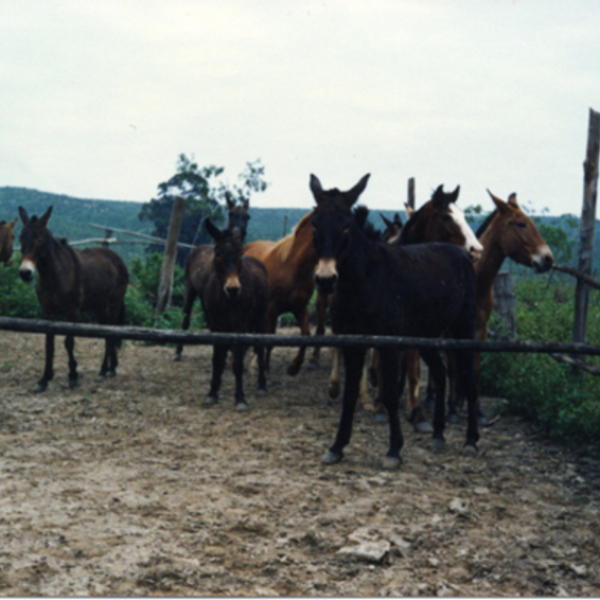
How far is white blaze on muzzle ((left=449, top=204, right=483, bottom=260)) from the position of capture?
19.8 feet

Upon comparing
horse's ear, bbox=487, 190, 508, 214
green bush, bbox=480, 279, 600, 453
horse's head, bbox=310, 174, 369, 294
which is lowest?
green bush, bbox=480, 279, 600, 453

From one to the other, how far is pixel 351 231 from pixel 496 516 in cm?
213

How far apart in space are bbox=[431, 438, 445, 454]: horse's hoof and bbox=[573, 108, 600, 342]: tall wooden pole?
1.83 meters

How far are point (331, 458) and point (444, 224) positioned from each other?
8.57ft

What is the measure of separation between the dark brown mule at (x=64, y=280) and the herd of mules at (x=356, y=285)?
15mm

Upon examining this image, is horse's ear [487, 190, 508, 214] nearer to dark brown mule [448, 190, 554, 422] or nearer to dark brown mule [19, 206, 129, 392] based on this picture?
dark brown mule [448, 190, 554, 422]

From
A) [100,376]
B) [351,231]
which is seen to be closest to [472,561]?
[351,231]

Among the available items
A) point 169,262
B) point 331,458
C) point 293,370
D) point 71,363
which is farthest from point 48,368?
point 169,262

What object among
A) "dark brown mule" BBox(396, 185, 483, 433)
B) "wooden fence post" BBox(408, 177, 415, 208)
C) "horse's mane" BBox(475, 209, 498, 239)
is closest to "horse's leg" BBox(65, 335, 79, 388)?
"dark brown mule" BBox(396, 185, 483, 433)

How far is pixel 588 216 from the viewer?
632 cm

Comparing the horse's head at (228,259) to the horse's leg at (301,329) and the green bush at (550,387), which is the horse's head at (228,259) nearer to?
the horse's leg at (301,329)

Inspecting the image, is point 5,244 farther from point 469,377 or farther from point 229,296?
point 469,377

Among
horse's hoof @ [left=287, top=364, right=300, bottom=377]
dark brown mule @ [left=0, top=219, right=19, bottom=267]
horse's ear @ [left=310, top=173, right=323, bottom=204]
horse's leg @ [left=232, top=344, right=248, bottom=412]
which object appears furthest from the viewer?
dark brown mule @ [left=0, top=219, right=19, bottom=267]

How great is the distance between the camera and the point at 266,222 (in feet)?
244
